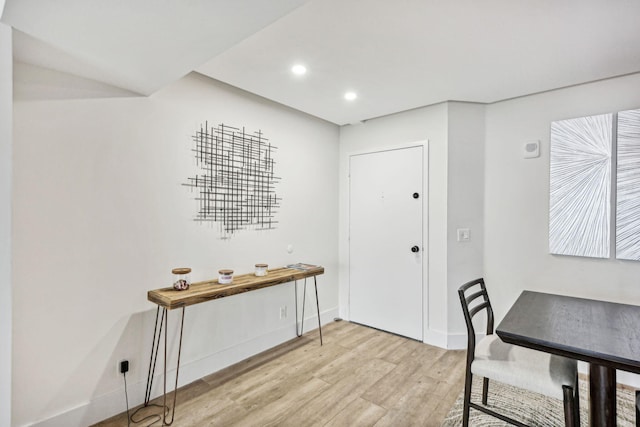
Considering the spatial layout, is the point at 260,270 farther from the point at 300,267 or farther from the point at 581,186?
the point at 581,186

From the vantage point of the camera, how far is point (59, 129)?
187 centimetres

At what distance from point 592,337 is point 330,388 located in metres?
1.69

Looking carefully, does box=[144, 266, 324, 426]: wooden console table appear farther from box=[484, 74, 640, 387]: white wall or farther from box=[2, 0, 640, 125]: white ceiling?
box=[484, 74, 640, 387]: white wall

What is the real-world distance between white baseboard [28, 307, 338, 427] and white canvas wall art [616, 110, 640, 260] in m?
2.83

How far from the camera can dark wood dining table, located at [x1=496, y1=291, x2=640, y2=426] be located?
1.31 metres

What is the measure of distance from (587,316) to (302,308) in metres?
2.40

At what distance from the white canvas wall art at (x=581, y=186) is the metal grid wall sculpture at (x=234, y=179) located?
2499 millimetres

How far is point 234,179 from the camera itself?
2758mm

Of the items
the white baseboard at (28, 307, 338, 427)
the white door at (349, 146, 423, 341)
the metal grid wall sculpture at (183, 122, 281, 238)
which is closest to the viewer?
the white baseboard at (28, 307, 338, 427)

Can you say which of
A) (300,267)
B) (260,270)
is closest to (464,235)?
(300,267)

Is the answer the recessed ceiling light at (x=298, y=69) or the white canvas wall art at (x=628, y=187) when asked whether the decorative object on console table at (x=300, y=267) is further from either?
the white canvas wall art at (x=628, y=187)

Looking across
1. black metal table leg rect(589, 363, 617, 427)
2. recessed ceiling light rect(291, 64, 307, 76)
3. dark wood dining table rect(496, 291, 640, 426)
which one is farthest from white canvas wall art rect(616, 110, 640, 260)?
recessed ceiling light rect(291, 64, 307, 76)

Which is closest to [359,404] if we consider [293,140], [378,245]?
[378,245]

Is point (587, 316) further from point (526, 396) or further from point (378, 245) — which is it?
point (378, 245)
